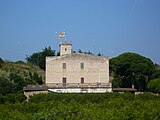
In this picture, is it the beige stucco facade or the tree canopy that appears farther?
the tree canopy

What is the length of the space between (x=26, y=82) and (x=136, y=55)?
19.9 meters

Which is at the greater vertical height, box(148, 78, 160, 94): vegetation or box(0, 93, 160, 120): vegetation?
box(148, 78, 160, 94): vegetation

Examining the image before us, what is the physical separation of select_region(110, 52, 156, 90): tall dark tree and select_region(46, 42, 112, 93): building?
992 cm

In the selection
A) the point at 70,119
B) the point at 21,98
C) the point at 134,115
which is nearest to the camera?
the point at 70,119

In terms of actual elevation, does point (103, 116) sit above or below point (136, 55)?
below

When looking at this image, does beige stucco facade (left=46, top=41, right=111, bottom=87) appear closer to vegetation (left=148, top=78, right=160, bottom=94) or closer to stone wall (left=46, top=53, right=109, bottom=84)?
stone wall (left=46, top=53, right=109, bottom=84)

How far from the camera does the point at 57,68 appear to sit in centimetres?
4947

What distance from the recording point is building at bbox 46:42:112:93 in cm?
4919

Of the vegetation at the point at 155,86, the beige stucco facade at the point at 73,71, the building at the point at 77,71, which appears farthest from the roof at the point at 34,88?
the vegetation at the point at 155,86

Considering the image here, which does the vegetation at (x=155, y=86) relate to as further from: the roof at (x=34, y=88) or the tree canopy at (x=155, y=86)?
the roof at (x=34, y=88)

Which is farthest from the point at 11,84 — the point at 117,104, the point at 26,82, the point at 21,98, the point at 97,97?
the point at 117,104

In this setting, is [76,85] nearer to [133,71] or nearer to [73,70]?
[73,70]

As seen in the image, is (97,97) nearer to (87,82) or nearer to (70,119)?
(87,82)

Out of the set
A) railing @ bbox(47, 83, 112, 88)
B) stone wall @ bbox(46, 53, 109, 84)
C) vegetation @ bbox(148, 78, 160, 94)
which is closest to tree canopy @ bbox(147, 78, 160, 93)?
vegetation @ bbox(148, 78, 160, 94)
